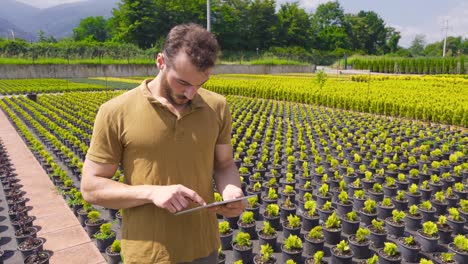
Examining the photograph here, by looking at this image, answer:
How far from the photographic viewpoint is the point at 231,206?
181 cm

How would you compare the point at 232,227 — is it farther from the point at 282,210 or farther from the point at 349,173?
the point at 349,173

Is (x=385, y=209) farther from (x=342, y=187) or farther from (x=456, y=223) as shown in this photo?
(x=456, y=223)

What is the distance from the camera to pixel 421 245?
4.39 m

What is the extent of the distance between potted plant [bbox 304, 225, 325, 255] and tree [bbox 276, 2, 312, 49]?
222 ft

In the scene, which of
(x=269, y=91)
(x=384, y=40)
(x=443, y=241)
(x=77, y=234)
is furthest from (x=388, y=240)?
(x=384, y=40)

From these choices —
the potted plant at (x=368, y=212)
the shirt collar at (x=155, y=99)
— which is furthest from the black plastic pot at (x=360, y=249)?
the shirt collar at (x=155, y=99)

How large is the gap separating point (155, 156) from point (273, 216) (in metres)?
3.57

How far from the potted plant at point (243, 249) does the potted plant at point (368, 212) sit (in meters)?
1.96

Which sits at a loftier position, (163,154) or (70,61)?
(70,61)

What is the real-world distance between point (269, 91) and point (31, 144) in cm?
1323

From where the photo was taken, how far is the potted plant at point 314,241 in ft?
13.8

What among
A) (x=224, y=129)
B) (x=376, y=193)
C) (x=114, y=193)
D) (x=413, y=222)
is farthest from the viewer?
(x=376, y=193)

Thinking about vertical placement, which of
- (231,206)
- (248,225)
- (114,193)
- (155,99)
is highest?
(155,99)

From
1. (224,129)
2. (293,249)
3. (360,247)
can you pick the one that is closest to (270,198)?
(293,249)
